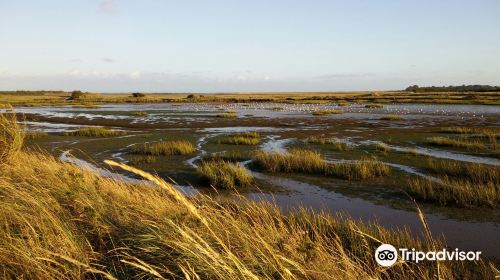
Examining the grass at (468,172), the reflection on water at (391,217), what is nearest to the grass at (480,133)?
the grass at (468,172)

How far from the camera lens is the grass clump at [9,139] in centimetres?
886

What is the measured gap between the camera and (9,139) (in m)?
9.19

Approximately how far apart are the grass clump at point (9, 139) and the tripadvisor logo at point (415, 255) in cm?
752

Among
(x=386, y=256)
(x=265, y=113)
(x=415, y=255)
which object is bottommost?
(x=265, y=113)

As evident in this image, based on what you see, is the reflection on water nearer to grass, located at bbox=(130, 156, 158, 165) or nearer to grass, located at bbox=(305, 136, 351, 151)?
grass, located at bbox=(130, 156, 158, 165)

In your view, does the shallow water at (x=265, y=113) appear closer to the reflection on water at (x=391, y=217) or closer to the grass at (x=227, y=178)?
the grass at (x=227, y=178)

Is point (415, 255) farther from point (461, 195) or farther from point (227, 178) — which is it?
point (227, 178)

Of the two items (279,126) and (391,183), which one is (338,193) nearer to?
(391,183)

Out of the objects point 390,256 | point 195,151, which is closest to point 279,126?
point 195,151

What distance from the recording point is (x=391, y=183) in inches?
548

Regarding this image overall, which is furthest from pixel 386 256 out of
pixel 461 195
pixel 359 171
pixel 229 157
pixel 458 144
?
pixel 458 144

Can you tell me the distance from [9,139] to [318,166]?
10.5 m

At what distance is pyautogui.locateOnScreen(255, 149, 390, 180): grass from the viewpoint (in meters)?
15.0

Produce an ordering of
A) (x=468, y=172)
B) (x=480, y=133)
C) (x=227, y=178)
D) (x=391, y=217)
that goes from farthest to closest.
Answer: (x=480, y=133), (x=468, y=172), (x=227, y=178), (x=391, y=217)
